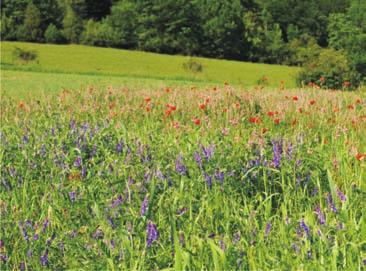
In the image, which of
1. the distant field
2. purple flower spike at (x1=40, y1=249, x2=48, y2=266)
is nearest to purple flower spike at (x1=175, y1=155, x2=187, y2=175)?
purple flower spike at (x1=40, y1=249, x2=48, y2=266)

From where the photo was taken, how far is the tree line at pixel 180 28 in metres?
65.2

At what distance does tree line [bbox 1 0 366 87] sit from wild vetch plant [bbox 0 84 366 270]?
60142mm

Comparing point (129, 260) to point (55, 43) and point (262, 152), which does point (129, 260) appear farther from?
point (55, 43)

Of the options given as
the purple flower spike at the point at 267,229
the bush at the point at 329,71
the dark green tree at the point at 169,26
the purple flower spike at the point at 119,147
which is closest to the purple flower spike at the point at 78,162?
the purple flower spike at the point at 119,147

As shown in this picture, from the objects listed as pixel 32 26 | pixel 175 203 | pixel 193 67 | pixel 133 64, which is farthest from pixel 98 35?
pixel 175 203

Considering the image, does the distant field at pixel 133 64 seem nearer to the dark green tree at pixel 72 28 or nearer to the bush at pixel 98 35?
the dark green tree at pixel 72 28

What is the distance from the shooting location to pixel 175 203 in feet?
9.77

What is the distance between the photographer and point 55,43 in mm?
61719

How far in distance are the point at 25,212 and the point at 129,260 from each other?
3.96 ft

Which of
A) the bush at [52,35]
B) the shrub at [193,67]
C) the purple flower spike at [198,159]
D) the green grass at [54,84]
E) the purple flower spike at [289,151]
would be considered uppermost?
the bush at [52,35]

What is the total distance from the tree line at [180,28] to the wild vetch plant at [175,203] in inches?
2368

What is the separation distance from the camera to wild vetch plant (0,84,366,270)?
2.38 meters

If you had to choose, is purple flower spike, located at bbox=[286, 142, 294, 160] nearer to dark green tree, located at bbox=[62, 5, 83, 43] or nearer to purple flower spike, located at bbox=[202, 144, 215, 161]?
purple flower spike, located at bbox=[202, 144, 215, 161]

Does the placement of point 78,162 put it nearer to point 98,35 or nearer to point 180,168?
point 180,168
